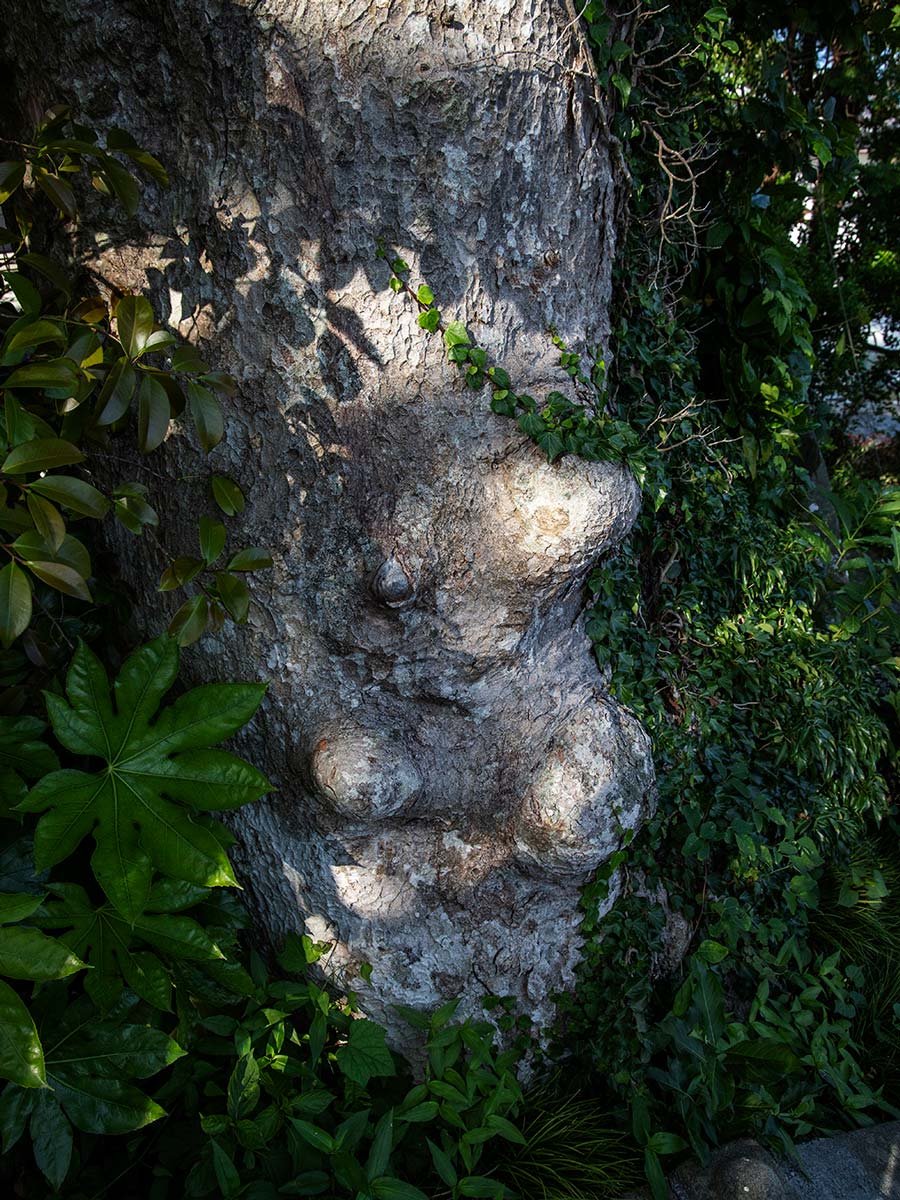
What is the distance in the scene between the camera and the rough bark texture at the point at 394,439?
5.66ft

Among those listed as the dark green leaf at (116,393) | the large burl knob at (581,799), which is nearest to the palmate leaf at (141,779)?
the dark green leaf at (116,393)

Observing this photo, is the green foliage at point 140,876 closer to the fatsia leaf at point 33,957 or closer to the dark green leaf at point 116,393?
the dark green leaf at point 116,393

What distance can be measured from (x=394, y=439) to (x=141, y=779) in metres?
0.88

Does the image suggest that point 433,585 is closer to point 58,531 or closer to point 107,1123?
point 58,531

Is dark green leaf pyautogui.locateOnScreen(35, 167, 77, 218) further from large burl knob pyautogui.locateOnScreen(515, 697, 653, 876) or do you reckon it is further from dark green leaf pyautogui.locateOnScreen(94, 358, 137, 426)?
large burl knob pyautogui.locateOnScreen(515, 697, 653, 876)

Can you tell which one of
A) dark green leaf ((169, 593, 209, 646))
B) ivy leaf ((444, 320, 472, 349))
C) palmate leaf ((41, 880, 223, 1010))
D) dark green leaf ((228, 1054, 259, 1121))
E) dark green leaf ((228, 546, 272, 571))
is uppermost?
ivy leaf ((444, 320, 472, 349))

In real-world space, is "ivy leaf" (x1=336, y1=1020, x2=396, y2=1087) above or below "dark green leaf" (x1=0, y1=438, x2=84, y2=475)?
below

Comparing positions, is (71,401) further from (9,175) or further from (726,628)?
(726,628)

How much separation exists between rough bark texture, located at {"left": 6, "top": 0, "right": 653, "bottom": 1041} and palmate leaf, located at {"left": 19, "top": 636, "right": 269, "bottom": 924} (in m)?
0.31

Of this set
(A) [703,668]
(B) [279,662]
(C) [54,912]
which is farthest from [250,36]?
(A) [703,668]

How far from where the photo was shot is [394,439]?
6.16 feet

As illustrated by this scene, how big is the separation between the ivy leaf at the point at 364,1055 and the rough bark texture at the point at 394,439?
195 millimetres

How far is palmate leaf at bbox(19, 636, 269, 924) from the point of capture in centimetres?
156

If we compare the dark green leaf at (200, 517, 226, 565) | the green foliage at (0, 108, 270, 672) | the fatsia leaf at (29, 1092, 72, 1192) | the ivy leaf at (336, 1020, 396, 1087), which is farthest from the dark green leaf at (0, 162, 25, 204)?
the ivy leaf at (336, 1020, 396, 1087)
